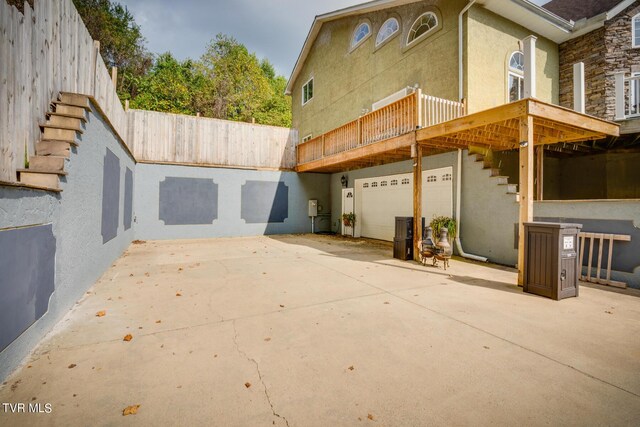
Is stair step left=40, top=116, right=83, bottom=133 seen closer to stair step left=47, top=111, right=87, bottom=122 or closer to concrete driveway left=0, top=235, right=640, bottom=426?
stair step left=47, top=111, right=87, bottom=122

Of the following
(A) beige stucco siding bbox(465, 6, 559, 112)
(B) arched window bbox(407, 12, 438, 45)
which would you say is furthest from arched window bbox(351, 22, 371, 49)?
(A) beige stucco siding bbox(465, 6, 559, 112)

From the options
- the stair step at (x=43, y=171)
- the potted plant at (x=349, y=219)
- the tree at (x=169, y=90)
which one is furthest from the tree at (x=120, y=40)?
the stair step at (x=43, y=171)

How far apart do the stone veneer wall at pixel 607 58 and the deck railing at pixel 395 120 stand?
5.76 metres

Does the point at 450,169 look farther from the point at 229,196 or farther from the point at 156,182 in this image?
the point at 156,182

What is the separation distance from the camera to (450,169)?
28.7 ft

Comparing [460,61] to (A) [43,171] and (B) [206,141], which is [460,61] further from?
(B) [206,141]

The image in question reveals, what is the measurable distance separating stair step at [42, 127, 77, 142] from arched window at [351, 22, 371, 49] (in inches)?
489

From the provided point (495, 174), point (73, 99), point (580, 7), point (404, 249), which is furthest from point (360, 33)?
point (73, 99)

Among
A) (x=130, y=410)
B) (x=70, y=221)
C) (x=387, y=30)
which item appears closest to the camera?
(x=130, y=410)

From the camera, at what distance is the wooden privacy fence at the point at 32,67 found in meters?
2.56

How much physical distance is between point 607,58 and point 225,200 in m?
14.9

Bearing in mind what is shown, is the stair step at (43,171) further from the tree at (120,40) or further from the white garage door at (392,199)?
the tree at (120,40)

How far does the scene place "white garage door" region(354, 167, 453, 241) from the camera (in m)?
8.98

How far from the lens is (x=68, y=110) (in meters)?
3.72
